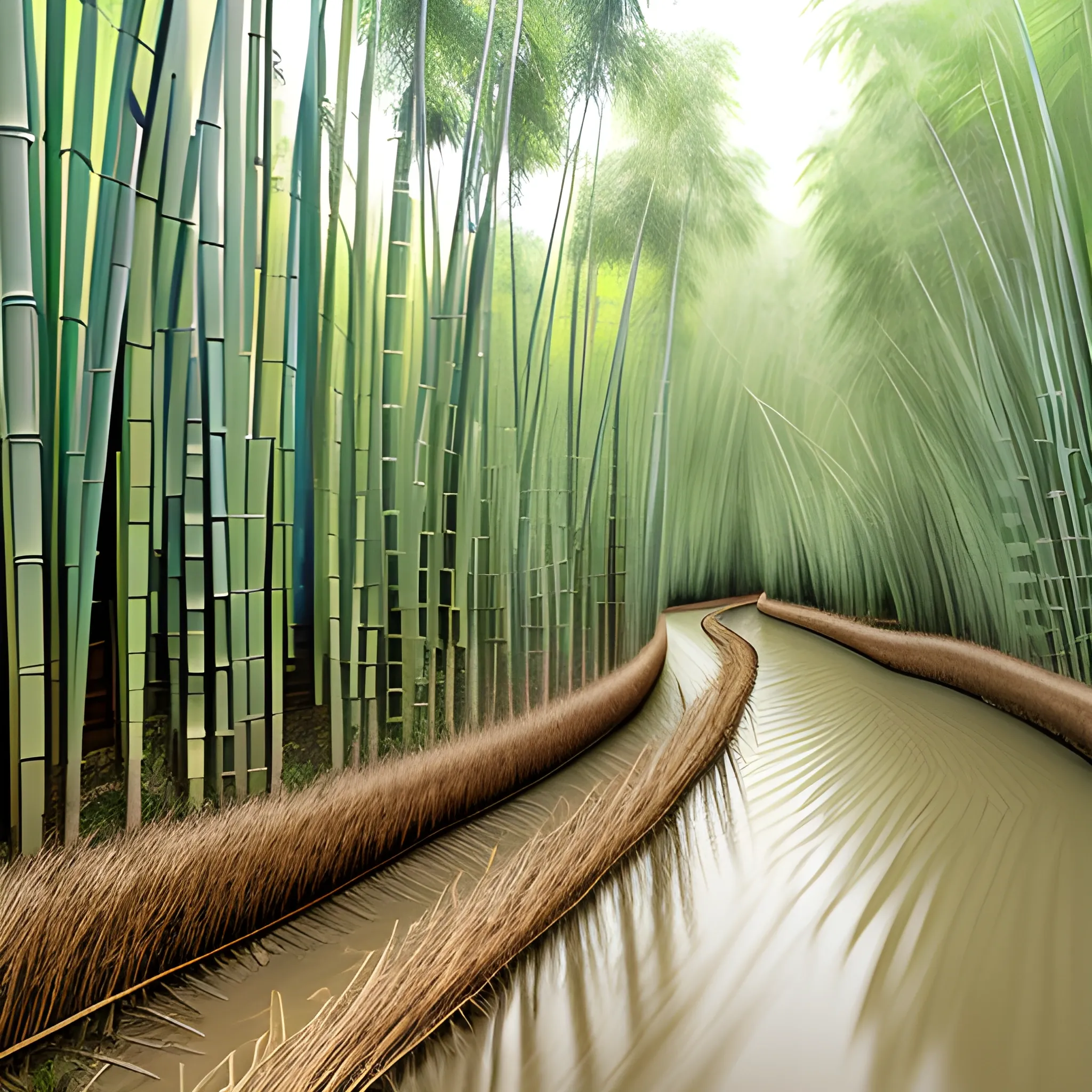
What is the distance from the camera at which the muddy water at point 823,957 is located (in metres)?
0.76

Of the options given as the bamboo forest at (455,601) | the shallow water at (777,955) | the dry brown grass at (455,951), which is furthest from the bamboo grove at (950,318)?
the dry brown grass at (455,951)

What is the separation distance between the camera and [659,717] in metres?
2.46

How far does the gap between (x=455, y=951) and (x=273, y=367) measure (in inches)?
33.4

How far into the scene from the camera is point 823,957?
0.98 meters

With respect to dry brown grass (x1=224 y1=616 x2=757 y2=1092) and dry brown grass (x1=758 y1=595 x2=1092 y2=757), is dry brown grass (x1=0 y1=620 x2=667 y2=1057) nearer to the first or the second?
dry brown grass (x1=224 y1=616 x2=757 y2=1092)

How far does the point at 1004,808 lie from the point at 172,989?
5.10ft

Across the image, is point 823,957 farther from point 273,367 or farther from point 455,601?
point 273,367

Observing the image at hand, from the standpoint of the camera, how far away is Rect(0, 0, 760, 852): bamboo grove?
34.3 inches

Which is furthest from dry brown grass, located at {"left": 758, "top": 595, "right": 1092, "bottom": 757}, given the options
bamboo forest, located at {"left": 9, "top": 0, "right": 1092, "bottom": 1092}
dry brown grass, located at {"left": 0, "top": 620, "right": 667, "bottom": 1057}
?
dry brown grass, located at {"left": 0, "top": 620, "right": 667, "bottom": 1057}

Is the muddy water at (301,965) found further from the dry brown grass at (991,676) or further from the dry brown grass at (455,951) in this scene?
the dry brown grass at (991,676)

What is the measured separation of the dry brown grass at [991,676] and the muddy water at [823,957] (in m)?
0.43

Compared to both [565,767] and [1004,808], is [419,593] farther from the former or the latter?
[1004,808]

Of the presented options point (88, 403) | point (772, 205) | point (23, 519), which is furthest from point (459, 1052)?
point (772, 205)

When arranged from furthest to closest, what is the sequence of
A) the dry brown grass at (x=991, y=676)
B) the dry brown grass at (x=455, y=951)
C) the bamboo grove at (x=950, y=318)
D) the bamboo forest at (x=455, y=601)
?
1. the dry brown grass at (x=991, y=676)
2. the bamboo grove at (x=950, y=318)
3. the bamboo forest at (x=455, y=601)
4. the dry brown grass at (x=455, y=951)
